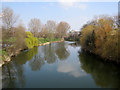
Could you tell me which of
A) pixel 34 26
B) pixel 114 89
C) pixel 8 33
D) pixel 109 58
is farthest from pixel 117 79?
pixel 34 26

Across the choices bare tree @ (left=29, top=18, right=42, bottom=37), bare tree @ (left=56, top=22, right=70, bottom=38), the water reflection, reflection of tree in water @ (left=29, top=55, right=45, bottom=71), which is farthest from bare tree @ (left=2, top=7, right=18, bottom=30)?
bare tree @ (left=56, top=22, right=70, bottom=38)

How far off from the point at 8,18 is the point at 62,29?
35.8 metres

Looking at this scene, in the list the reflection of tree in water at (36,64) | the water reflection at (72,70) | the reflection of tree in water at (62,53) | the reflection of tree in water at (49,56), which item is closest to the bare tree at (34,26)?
the reflection of tree in water at (62,53)

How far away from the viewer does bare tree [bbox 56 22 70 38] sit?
4598 centimetres

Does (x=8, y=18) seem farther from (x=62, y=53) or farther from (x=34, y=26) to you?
(x=34, y=26)

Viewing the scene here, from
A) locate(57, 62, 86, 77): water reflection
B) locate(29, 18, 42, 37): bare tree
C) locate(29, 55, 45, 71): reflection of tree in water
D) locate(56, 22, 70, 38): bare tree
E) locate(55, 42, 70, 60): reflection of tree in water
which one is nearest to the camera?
locate(57, 62, 86, 77): water reflection

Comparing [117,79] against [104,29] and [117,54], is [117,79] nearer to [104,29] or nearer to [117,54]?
[117,54]

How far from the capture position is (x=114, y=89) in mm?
5355

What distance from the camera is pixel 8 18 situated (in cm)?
1359

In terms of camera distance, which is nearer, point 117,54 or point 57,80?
point 57,80

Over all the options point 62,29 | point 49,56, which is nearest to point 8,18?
point 49,56

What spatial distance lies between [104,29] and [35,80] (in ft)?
31.9

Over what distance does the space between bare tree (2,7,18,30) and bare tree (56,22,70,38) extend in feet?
104

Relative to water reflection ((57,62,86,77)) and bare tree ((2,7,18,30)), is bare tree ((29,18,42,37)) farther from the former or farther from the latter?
water reflection ((57,62,86,77))
